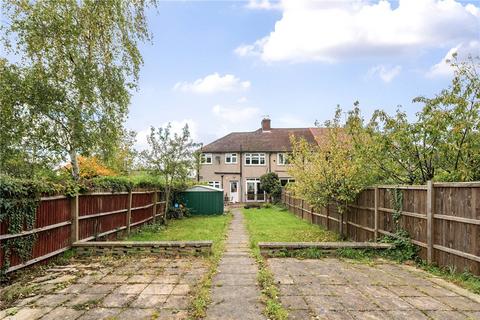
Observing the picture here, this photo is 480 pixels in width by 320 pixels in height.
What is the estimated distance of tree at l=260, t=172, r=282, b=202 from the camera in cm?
3005

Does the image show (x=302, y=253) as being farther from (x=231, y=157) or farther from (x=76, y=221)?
(x=231, y=157)

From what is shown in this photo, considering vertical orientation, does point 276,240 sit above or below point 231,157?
below

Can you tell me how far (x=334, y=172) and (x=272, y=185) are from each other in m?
20.1

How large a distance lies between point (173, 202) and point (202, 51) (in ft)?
33.7

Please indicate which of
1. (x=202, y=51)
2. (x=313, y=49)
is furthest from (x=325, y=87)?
(x=202, y=51)

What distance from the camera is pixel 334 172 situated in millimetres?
10609

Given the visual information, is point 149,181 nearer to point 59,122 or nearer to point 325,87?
point 59,122

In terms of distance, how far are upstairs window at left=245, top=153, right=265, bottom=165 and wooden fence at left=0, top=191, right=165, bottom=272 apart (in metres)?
21.0

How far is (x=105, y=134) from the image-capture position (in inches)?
484

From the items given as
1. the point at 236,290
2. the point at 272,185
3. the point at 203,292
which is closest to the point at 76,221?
the point at 203,292

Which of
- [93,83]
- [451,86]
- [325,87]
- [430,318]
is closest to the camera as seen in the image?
[430,318]

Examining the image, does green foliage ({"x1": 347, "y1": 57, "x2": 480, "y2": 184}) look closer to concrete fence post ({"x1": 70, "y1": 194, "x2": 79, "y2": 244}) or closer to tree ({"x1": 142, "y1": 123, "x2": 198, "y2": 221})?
concrete fence post ({"x1": 70, "y1": 194, "x2": 79, "y2": 244})

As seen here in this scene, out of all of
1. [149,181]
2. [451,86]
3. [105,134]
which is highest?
[451,86]

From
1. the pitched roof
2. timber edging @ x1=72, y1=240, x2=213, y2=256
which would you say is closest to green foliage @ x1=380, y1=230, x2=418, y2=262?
timber edging @ x1=72, y1=240, x2=213, y2=256
